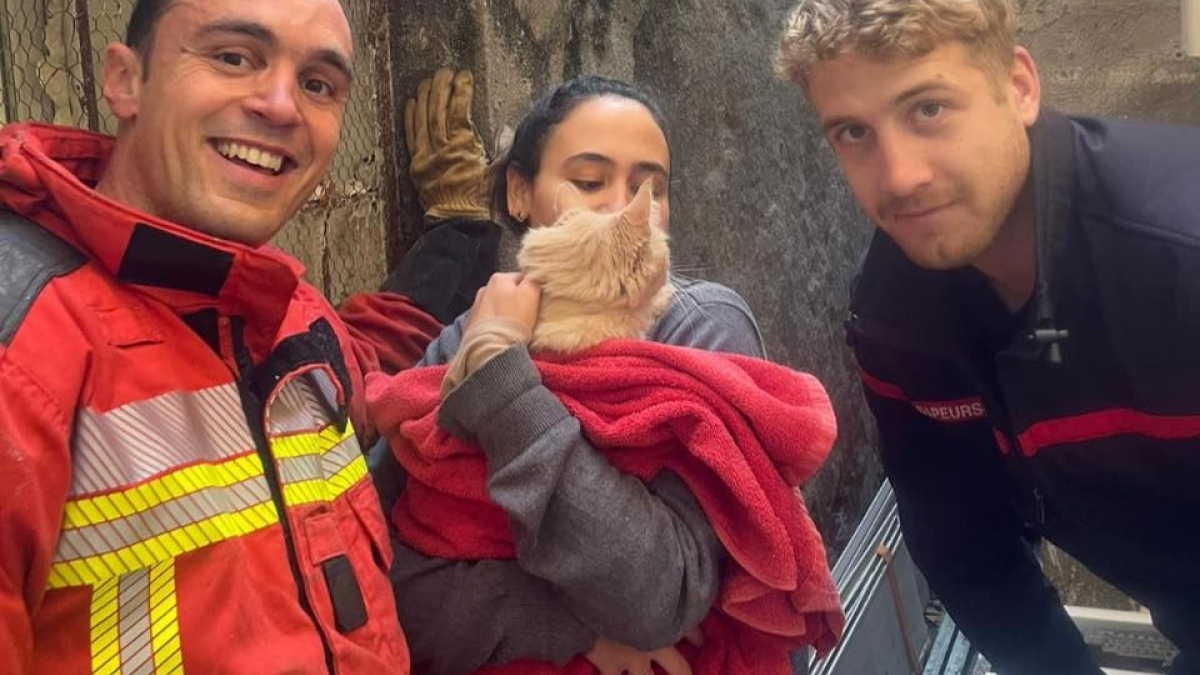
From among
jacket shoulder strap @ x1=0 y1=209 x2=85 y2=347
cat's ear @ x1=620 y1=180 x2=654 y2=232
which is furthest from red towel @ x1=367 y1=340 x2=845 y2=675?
jacket shoulder strap @ x1=0 y1=209 x2=85 y2=347

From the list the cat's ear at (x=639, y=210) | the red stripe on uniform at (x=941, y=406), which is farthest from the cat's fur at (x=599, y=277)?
the red stripe on uniform at (x=941, y=406)

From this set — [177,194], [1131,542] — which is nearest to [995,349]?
[1131,542]

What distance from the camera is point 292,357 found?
108cm

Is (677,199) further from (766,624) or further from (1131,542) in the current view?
(766,624)

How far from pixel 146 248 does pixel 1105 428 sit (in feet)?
4.65

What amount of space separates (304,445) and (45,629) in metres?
0.31

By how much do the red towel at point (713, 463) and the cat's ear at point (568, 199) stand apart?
271 mm

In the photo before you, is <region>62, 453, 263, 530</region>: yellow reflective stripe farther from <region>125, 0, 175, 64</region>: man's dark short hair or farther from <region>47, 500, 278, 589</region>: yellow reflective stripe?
<region>125, 0, 175, 64</region>: man's dark short hair

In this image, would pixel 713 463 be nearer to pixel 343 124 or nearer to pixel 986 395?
pixel 986 395

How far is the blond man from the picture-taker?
137cm

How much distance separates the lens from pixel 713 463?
108 centimetres

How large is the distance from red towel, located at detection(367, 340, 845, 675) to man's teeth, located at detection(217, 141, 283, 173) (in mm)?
337

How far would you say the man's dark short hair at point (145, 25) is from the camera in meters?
1.11

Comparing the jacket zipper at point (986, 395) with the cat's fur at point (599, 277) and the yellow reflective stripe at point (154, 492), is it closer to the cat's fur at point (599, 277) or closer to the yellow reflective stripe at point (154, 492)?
the cat's fur at point (599, 277)
